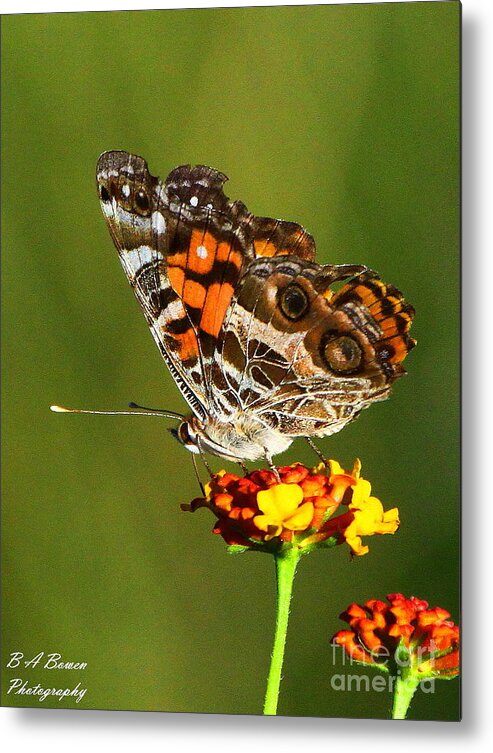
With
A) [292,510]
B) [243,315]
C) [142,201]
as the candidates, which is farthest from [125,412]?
[292,510]

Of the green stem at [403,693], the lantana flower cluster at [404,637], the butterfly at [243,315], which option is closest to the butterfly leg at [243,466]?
the butterfly at [243,315]

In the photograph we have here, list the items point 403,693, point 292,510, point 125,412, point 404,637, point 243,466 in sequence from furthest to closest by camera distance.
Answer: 1. point 125,412
2. point 243,466
3. point 403,693
4. point 404,637
5. point 292,510

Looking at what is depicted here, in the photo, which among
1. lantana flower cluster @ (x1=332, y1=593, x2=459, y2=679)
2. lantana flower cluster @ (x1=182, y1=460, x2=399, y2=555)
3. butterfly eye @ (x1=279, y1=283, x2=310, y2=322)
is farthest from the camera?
butterfly eye @ (x1=279, y1=283, x2=310, y2=322)

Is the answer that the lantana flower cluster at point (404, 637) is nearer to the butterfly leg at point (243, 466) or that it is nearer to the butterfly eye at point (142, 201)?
the butterfly leg at point (243, 466)

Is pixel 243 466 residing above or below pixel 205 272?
below

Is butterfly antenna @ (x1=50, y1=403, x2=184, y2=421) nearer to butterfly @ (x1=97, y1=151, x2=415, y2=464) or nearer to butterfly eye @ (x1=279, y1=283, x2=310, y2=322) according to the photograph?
butterfly @ (x1=97, y1=151, x2=415, y2=464)

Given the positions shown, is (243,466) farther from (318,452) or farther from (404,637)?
(404,637)

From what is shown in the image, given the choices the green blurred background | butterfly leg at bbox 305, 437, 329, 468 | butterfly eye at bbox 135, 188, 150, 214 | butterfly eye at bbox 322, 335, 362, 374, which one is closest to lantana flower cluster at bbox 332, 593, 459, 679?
the green blurred background
